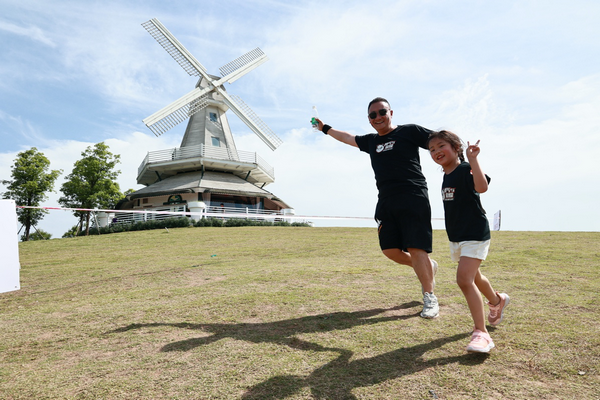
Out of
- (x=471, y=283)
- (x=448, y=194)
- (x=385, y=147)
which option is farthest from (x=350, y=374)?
(x=385, y=147)

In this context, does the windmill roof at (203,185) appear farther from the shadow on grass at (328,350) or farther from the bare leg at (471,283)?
the bare leg at (471,283)

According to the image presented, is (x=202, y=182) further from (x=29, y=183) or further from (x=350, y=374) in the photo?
(x=350, y=374)

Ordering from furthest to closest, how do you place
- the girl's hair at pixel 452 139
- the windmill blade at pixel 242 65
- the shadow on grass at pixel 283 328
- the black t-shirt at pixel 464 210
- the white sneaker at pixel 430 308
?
the windmill blade at pixel 242 65, the white sneaker at pixel 430 308, the girl's hair at pixel 452 139, the shadow on grass at pixel 283 328, the black t-shirt at pixel 464 210

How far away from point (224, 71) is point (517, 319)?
105 feet

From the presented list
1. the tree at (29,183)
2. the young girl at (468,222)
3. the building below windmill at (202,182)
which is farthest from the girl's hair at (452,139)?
the tree at (29,183)

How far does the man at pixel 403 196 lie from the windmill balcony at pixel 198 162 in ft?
81.8

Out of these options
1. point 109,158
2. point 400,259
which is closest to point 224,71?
point 109,158

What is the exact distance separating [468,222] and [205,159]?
2612cm

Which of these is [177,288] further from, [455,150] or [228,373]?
[455,150]

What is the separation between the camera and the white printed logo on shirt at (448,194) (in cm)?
297

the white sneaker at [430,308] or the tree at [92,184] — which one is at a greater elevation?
the tree at [92,184]

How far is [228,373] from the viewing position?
2.40 m

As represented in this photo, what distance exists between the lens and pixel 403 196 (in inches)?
141

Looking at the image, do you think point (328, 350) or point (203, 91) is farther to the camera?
point (203, 91)
